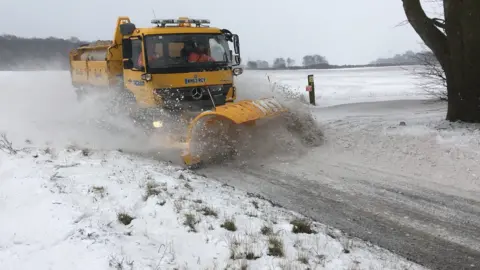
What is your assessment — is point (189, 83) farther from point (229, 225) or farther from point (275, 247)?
point (275, 247)

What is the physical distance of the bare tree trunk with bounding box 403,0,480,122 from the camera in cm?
810

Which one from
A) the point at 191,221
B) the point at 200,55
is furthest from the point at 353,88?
the point at 191,221

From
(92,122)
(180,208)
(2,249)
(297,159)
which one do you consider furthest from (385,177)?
(92,122)

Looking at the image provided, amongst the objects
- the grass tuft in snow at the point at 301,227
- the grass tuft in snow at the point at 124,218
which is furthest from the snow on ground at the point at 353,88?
the grass tuft in snow at the point at 124,218

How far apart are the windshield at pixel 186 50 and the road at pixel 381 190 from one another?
268 centimetres

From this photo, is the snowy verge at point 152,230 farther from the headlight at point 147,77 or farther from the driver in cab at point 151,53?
the driver in cab at point 151,53

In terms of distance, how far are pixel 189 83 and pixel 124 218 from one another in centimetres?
503

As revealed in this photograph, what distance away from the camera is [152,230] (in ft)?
14.3

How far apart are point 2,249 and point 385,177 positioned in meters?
5.40

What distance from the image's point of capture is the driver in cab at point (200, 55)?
9.36 metres

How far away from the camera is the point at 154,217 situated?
4.70m

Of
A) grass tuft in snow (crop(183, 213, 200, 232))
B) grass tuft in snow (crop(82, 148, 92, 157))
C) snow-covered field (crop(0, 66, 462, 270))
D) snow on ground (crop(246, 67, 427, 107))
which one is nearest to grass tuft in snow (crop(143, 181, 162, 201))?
snow-covered field (crop(0, 66, 462, 270))

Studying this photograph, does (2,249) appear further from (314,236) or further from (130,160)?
(130,160)

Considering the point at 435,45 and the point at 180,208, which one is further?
the point at 435,45
